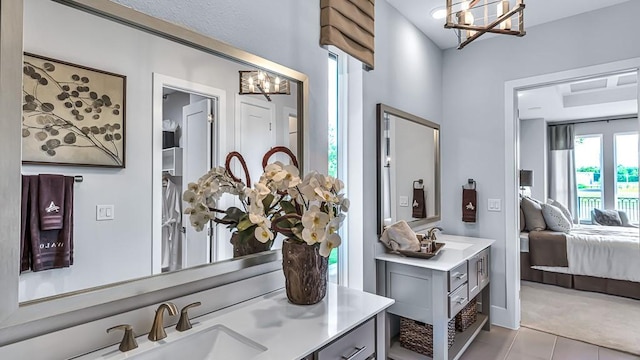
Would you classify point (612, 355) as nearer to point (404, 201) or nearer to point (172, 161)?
point (404, 201)

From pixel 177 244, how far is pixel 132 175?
0.30 m

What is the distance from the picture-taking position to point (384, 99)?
256 cm

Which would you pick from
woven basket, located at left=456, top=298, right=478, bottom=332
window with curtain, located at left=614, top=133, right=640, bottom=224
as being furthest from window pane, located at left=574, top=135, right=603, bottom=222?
woven basket, located at left=456, top=298, right=478, bottom=332

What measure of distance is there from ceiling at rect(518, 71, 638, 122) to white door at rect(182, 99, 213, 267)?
474 centimetres

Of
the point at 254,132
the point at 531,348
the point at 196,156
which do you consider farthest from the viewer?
the point at 531,348

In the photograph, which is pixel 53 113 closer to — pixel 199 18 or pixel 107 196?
pixel 107 196

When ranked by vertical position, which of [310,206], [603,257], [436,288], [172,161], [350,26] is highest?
[350,26]

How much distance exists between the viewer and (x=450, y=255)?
2.44 metres

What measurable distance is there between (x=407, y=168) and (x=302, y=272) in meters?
1.73

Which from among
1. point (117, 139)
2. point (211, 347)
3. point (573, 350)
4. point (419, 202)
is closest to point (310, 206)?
point (211, 347)

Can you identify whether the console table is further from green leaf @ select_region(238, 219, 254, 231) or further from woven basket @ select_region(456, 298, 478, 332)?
green leaf @ select_region(238, 219, 254, 231)

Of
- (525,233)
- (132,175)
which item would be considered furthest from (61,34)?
(525,233)

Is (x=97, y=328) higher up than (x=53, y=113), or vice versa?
(x=53, y=113)

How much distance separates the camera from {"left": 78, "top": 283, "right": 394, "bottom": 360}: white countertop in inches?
40.4
